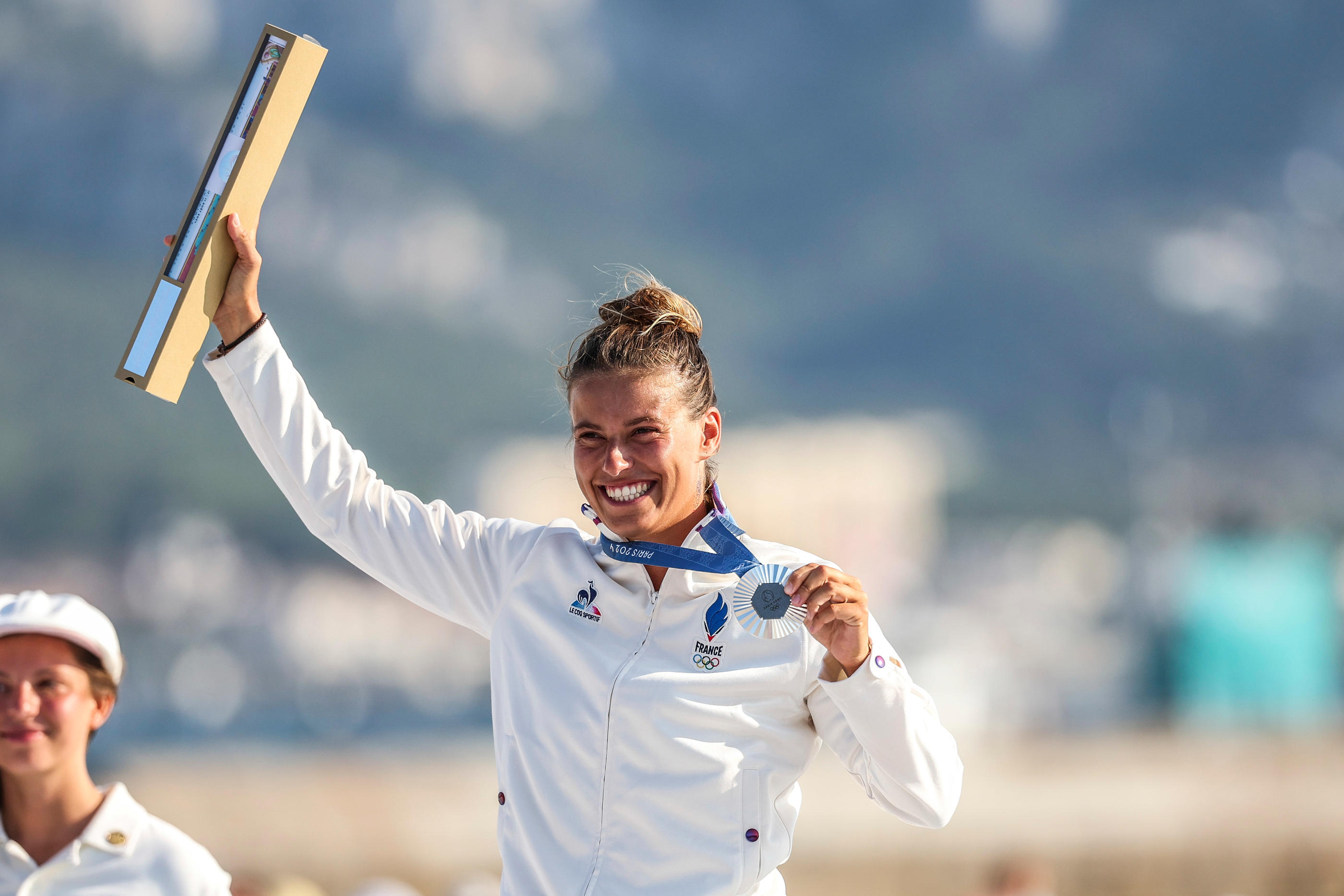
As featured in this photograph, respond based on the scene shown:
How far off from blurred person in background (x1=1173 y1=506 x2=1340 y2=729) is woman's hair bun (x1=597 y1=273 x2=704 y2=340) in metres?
Answer: 18.7

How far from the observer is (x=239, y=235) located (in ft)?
9.46

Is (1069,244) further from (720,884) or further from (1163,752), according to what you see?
(720,884)

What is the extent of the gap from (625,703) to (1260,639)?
22.7 meters

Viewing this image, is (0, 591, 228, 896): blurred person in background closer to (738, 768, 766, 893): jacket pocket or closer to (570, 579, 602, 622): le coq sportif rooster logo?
(570, 579, 602, 622): le coq sportif rooster logo

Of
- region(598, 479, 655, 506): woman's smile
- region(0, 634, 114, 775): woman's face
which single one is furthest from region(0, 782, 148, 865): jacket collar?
region(598, 479, 655, 506): woman's smile

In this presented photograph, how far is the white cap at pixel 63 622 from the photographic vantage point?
10.5ft

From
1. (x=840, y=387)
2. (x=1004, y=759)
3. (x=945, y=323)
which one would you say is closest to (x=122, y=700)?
(x=1004, y=759)

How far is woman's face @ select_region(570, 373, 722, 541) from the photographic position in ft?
9.44

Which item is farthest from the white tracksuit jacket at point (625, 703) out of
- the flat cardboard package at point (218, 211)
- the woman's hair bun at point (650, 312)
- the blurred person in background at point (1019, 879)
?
the blurred person in background at point (1019, 879)

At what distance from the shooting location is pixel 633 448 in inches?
113

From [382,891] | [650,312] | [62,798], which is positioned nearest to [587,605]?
[650,312]

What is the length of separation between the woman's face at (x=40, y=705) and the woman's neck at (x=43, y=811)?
0.03m

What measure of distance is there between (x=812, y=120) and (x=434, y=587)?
Answer: 41448mm

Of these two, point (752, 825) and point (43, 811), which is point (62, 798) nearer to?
point (43, 811)
